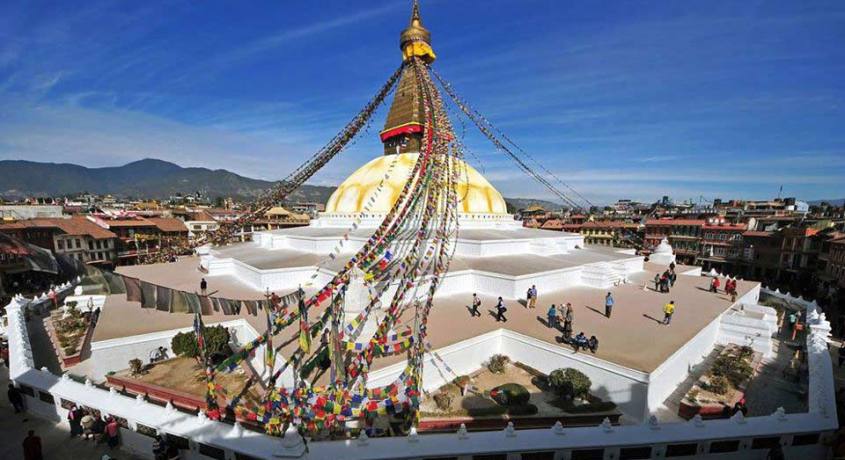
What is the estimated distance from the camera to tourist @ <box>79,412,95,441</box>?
585 centimetres

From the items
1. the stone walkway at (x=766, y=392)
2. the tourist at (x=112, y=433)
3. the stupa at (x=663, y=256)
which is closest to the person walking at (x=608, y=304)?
the stone walkway at (x=766, y=392)

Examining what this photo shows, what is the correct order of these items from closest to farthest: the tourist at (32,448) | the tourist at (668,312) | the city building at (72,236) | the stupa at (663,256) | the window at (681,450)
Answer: the tourist at (32,448) → the window at (681,450) → the tourist at (668,312) → the stupa at (663,256) → the city building at (72,236)

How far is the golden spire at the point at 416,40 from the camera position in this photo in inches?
719

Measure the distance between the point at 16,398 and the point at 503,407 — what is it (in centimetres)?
917

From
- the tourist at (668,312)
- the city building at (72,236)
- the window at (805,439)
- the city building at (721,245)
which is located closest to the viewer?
the window at (805,439)

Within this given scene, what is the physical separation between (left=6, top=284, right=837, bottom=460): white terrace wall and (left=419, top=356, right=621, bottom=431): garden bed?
1.16 metres

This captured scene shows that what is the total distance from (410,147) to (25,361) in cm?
1622

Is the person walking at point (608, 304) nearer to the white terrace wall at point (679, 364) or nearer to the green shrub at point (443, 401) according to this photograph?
the white terrace wall at point (679, 364)

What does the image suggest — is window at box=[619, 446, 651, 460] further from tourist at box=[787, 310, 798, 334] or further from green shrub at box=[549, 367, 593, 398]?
tourist at box=[787, 310, 798, 334]

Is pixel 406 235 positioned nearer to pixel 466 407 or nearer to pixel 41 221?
pixel 466 407

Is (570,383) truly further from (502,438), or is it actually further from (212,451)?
(212,451)

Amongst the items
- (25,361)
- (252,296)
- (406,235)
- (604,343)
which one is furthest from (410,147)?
(25,361)

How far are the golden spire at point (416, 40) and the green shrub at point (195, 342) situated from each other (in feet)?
51.0

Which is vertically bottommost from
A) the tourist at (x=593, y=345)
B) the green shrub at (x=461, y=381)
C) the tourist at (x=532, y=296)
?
the green shrub at (x=461, y=381)
